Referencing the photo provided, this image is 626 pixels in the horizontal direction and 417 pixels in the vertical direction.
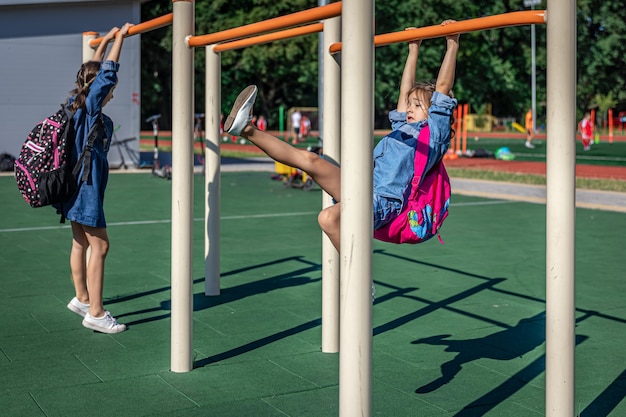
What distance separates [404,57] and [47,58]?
3371 cm

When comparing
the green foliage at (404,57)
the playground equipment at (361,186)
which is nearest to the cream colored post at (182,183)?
the playground equipment at (361,186)

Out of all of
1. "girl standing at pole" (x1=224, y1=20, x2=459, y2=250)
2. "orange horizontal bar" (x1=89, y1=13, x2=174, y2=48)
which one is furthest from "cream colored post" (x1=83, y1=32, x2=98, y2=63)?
"girl standing at pole" (x1=224, y1=20, x2=459, y2=250)

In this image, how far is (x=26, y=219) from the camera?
11516 millimetres

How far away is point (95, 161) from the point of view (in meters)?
5.46

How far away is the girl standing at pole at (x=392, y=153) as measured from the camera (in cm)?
382

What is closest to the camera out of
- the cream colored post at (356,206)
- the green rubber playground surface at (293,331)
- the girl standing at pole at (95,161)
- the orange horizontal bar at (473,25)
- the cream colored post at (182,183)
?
the cream colored post at (356,206)

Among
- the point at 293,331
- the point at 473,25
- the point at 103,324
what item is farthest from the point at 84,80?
the point at 473,25

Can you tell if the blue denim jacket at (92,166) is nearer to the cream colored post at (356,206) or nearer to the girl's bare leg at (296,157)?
the girl's bare leg at (296,157)

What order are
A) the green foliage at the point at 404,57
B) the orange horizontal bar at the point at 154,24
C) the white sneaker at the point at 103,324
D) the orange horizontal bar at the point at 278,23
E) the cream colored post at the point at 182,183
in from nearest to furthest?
the orange horizontal bar at the point at 278,23 < the cream colored post at the point at 182,183 < the orange horizontal bar at the point at 154,24 < the white sneaker at the point at 103,324 < the green foliage at the point at 404,57

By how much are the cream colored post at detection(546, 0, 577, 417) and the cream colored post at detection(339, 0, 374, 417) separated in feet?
2.75

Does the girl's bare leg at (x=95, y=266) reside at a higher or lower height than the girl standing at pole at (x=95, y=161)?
lower

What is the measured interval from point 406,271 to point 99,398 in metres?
4.07

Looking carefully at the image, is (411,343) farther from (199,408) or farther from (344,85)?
(344,85)

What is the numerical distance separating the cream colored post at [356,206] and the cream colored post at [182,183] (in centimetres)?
168
